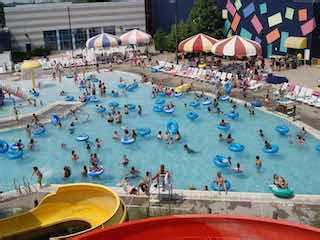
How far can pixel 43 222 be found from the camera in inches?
520

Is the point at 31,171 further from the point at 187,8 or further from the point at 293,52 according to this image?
the point at 187,8

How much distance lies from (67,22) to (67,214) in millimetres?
36554

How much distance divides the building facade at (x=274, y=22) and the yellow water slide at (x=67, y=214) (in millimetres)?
24046

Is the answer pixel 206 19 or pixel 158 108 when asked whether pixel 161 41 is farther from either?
pixel 158 108

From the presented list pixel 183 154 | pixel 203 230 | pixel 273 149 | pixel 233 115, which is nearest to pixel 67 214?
pixel 203 230

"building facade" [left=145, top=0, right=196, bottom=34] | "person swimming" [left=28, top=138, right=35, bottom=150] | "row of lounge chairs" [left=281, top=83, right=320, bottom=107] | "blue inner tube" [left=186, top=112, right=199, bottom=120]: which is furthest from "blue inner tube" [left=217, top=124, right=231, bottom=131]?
"building facade" [left=145, top=0, right=196, bottom=34]

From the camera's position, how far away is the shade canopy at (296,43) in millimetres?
33031

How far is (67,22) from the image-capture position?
47125 mm

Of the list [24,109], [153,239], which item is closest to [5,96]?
[24,109]

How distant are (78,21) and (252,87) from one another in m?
24.8

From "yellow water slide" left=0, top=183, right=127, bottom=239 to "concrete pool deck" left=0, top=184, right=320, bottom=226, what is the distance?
3.73 feet

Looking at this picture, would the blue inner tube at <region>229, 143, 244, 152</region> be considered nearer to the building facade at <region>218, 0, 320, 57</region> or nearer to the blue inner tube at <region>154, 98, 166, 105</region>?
the blue inner tube at <region>154, 98, 166, 105</region>

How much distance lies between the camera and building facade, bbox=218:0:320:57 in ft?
108

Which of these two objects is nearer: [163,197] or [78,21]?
[163,197]
